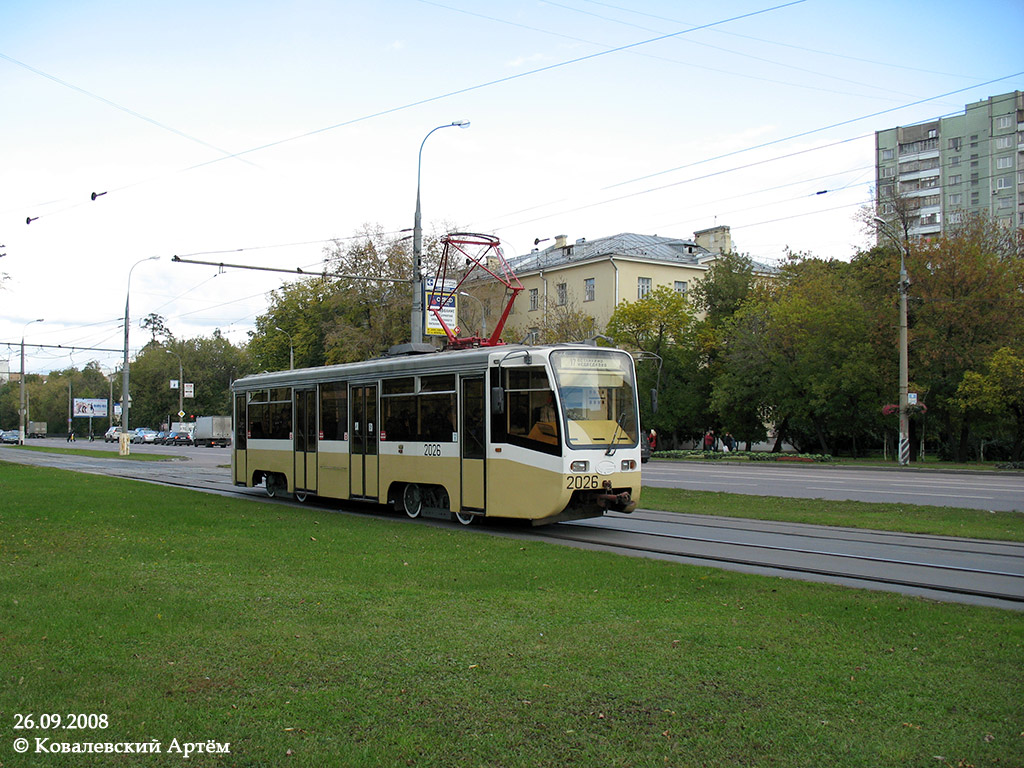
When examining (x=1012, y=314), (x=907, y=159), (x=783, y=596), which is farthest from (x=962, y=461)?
(x=907, y=159)

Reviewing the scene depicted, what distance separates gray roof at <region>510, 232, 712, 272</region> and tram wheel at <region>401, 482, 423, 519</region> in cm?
4522

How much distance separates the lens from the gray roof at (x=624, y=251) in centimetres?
6209

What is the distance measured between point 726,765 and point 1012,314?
40677 mm

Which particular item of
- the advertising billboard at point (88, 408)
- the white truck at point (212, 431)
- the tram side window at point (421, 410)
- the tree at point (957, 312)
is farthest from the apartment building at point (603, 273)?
the advertising billboard at point (88, 408)

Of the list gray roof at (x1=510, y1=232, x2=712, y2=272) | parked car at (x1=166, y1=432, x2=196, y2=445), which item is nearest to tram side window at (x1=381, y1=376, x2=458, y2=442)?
gray roof at (x1=510, y1=232, x2=712, y2=272)

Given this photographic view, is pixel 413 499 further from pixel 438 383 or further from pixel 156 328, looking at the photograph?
pixel 156 328

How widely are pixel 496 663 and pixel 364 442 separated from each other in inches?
468

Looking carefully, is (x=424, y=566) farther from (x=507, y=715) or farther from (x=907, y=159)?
(x=907, y=159)

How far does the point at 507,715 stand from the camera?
507 cm

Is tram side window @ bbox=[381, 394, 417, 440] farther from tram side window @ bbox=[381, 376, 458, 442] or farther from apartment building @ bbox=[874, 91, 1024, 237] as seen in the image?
apartment building @ bbox=[874, 91, 1024, 237]

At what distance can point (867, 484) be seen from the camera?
2497 centimetres

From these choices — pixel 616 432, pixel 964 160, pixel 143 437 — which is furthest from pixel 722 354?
pixel 143 437

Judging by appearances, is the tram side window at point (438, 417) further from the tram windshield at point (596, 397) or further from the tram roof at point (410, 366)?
the tram windshield at point (596, 397)

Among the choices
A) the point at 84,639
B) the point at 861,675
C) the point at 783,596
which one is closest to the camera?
the point at 861,675
